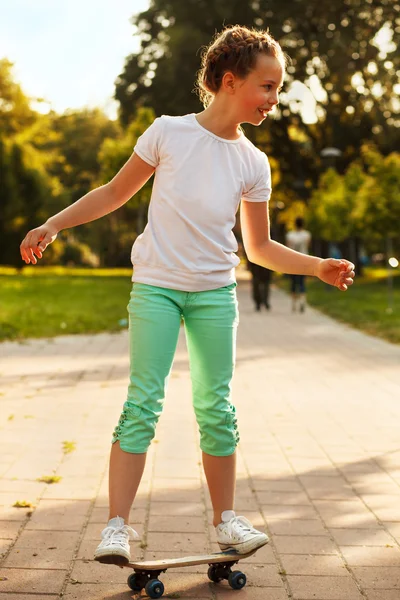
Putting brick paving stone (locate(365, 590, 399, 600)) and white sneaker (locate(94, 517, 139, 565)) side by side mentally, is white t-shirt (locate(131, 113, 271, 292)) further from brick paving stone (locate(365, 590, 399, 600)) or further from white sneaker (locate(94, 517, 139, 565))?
brick paving stone (locate(365, 590, 399, 600))

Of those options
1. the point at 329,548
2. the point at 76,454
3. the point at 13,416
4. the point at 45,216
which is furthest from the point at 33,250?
the point at 45,216

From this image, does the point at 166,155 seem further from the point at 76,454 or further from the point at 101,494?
the point at 76,454

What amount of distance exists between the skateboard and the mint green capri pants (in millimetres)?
373

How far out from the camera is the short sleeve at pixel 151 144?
3543 millimetres

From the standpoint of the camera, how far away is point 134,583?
3539mm

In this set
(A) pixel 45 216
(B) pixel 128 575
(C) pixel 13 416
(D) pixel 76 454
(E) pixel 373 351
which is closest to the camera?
(B) pixel 128 575

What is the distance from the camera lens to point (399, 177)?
24.4m

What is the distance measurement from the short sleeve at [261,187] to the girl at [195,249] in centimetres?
2

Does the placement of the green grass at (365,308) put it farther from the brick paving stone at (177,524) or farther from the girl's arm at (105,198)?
the girl's arm at (105,198)

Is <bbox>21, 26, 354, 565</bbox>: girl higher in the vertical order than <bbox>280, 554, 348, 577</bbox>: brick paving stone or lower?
higher

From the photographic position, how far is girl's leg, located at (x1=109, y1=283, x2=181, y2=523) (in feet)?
11.5

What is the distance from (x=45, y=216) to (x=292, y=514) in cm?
4216

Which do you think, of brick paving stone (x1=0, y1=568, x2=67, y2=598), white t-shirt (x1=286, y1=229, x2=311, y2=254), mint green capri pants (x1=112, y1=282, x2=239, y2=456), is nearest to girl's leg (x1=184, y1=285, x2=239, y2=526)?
mint green capri pants (x1=112, y1=282, x2=239, y2=456)

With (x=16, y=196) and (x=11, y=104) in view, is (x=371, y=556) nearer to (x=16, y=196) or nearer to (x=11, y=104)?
(x=16, y=196)
